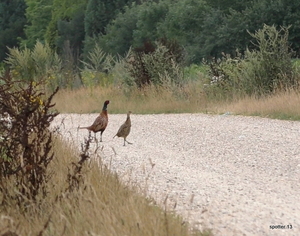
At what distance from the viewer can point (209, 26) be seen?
44719 millimetres

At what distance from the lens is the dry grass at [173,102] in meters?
17.5

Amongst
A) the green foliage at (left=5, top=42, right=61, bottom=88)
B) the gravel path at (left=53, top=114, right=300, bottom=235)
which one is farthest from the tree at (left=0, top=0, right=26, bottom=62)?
the gravel path at (left=53, top=114, right=300, bottom=235)

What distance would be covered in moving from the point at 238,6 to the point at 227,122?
1241 inches

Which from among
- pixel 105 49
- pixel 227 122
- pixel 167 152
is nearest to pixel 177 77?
pixel 227 122

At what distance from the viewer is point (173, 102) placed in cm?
2086

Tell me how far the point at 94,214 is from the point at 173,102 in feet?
48.9

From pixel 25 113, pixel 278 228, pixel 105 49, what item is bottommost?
pixel 278 228

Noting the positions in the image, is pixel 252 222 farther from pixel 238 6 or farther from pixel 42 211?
pixel 238 6

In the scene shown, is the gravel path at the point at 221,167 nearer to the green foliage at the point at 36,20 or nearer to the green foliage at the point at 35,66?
the green foliage at the point at 35,66

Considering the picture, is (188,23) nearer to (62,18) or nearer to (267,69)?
(62,18)

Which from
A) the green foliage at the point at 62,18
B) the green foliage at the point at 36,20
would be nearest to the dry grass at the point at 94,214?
the green foliage at the point at 62,18

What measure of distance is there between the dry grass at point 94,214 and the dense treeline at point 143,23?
65.5 feet

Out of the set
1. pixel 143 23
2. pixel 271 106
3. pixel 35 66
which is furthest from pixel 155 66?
pixel 143 23

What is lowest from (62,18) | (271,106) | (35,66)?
(271,106)
